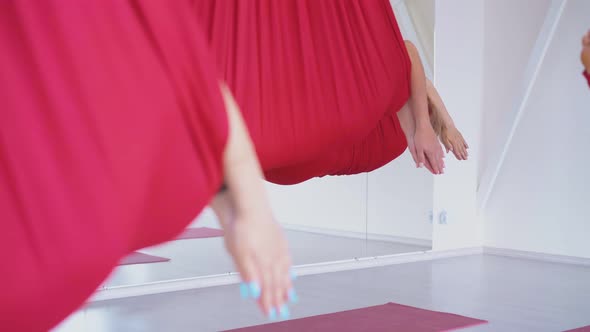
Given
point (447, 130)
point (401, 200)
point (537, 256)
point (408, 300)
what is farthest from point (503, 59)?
point (447, 130)

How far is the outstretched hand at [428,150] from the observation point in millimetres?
2576

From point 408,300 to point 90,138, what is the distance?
3492mm

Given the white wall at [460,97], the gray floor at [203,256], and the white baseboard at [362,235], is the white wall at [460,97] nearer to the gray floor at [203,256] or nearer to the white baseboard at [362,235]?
the white baseboard at [362,235]

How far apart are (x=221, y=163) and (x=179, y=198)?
57mm

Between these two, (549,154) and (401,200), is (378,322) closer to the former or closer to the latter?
(401,200)

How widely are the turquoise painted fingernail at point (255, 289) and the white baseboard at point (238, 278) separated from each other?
10.6ft

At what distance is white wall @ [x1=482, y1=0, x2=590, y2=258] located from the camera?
5.65m

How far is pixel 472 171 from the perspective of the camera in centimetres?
627

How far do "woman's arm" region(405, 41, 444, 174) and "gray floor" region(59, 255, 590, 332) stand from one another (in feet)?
3.76

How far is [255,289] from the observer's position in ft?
2.73

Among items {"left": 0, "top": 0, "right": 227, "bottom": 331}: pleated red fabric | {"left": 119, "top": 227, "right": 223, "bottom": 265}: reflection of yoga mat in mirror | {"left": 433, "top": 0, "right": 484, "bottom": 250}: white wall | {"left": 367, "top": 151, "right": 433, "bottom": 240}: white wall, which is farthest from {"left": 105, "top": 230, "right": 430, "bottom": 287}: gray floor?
{"left": 0, "top": 0, "right": 227, "bottom": 331}: pleated red fabric

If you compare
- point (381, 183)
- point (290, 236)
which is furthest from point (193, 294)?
point (381, 183)

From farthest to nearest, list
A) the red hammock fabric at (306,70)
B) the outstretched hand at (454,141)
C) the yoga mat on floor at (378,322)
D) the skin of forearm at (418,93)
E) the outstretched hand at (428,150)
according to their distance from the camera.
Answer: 1. the yoga mat on floor at (378,322)
2. the outstretched hand at (454,141)
3. the outstretched hand at (428,150)
4. the skin of forearm at (418,93)
5. the red hammock fabric at (306,70)

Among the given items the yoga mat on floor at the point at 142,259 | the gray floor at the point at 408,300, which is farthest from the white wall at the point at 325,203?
the yoga mat on floor at the point at 142,259
